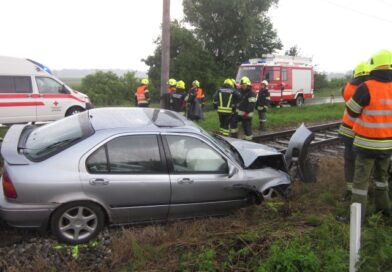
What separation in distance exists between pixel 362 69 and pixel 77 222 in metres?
4.42

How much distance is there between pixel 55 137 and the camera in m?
4.54

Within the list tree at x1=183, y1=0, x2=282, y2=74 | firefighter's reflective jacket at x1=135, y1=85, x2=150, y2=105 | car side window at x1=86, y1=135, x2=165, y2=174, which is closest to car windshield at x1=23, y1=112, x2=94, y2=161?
car side window at x1=86, y1=135, x2=165, y2=174

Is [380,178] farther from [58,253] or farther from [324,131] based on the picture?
[324,131]

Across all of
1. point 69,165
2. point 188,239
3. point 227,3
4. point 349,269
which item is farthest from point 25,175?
point 227,3

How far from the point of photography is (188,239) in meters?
4.21

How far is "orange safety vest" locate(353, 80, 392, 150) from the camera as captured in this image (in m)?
4.49

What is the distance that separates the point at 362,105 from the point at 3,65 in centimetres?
1077

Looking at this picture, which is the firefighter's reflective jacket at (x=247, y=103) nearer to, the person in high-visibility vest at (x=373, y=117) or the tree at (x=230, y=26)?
the person in high-visibility vest at (x=373, y=117)

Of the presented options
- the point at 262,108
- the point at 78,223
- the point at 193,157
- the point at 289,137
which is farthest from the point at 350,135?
the point at 262,108

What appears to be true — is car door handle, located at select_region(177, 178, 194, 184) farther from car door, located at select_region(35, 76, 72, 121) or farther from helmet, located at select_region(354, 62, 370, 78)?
car door, located at select_region(35, 76, 72, 121)

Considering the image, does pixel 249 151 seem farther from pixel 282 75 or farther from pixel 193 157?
pixel 282 75

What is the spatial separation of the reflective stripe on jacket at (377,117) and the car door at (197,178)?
1.59 metres

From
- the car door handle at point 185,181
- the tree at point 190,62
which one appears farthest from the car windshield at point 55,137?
the tree at point 190,62

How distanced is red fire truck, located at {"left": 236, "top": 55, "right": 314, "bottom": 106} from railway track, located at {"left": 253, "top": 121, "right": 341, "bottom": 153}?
339 inches
